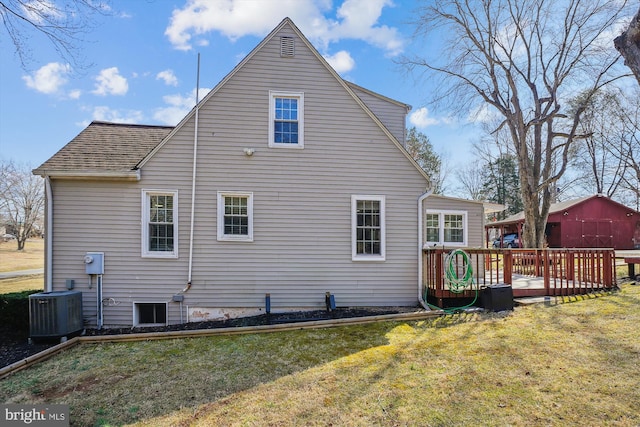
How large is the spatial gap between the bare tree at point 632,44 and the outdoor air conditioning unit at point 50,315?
10.1 m

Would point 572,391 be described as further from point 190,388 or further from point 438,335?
point 190,388

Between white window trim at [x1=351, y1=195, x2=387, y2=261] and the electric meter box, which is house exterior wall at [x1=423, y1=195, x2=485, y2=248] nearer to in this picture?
white window trim at [x1=351, y1=195, x2=387, y2=261]

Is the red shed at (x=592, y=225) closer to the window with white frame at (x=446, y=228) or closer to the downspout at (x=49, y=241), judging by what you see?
the window with white frame at (x=446, y=228)

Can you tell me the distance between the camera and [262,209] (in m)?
7.76

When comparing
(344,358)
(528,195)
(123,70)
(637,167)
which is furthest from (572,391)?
(637,167)

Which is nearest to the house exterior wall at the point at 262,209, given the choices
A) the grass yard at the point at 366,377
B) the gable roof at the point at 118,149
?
the gable roof at the point at 118,149

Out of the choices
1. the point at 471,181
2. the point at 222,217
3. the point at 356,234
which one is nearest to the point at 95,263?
the point at 222,217

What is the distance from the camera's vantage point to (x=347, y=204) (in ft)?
26.3

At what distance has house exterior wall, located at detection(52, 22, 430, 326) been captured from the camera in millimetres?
7426

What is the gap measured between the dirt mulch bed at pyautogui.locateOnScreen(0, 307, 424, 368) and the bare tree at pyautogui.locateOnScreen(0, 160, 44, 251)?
38.2 meters

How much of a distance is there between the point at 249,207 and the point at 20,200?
4428cm

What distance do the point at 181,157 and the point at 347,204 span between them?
4.20 m

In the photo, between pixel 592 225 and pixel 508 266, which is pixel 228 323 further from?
pixel 592 225

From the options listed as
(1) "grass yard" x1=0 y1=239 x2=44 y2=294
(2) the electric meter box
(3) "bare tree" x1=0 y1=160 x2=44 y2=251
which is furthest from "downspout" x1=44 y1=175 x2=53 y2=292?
(3) "bare tree" x1=0 y1=160 x2=44 y2=251
